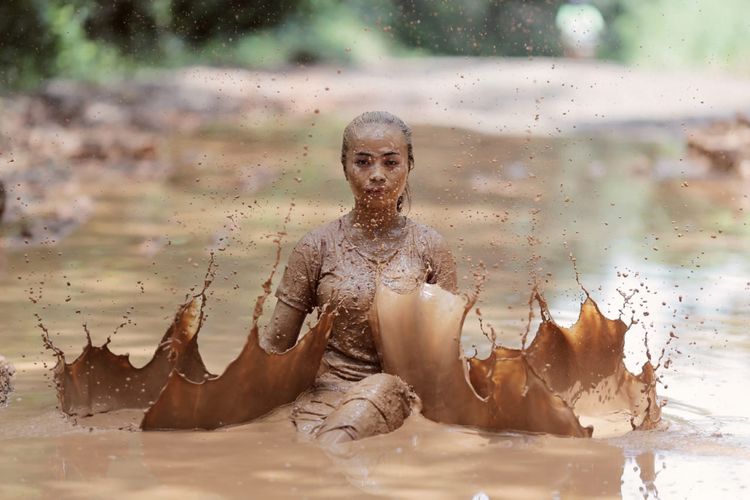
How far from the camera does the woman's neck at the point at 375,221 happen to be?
19.0ft

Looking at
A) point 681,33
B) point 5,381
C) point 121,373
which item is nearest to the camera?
point 121,373

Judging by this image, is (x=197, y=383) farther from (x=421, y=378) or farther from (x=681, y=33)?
(x=681, y=33)

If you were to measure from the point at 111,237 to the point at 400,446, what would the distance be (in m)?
7.11

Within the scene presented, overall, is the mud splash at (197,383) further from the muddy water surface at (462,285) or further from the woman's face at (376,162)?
the woman's face at (376,162)

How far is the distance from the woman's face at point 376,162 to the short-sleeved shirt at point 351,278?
0.71 ft

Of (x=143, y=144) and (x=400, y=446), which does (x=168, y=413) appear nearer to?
(x=400, y=446)

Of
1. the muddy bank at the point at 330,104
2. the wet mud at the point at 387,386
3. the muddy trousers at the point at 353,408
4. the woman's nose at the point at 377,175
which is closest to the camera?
the muddy trousers at the point at 353,408

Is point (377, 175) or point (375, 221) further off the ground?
point (377, 175)

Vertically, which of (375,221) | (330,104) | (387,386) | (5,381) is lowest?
(5,381)

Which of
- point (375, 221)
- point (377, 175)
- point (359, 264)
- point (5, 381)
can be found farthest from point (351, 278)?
point (5, 381)

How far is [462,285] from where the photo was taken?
9.54 m

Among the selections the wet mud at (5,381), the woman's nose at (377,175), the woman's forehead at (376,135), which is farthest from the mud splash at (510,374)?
the wet mud at (5,381)

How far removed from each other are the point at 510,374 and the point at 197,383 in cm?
116

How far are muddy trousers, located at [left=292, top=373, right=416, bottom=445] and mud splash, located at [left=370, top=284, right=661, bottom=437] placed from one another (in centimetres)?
13
